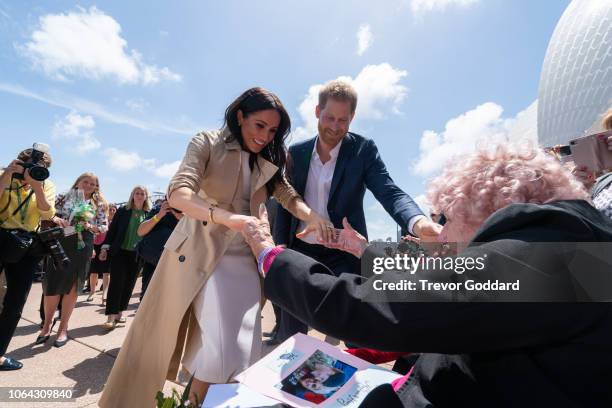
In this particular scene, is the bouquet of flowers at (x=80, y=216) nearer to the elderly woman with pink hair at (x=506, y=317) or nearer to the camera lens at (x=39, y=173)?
the camera lens at (x=39, y=173)

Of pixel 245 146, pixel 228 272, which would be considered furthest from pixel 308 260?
pixel 245 146

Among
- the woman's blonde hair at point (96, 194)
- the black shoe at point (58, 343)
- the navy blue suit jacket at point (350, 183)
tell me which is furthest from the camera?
the woman's blonde hair at point (96, 194)

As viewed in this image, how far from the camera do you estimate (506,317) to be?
751mm

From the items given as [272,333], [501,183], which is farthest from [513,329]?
[272,333]

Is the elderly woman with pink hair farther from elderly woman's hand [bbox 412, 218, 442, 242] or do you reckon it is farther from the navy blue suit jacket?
the navy blue suit jacket

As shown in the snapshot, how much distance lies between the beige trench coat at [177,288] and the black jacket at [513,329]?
1246mm

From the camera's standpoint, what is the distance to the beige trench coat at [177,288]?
1.94 metres

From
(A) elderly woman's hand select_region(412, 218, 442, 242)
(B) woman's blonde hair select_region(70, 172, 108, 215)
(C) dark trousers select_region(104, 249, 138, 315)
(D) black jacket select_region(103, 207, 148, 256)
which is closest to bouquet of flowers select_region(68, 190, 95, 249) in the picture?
(B) woman's blonde hair select_region(70, 172, 108, 215)

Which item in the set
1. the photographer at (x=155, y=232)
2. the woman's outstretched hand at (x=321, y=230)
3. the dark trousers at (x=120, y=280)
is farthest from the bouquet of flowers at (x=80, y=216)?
the woman's outstretched hand at (x=321, y=230)

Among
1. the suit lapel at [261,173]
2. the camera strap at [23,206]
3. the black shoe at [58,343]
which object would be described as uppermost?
the suit lapel at [261,173]

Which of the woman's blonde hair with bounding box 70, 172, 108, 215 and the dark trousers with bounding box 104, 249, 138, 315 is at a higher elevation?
the woman's blonde hair with bounding box 70, 172, 108, 215

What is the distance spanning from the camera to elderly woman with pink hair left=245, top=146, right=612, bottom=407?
0.74m

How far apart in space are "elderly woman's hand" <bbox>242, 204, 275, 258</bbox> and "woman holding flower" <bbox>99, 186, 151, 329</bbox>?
13.2 ft

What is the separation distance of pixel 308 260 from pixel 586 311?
2.19ft
